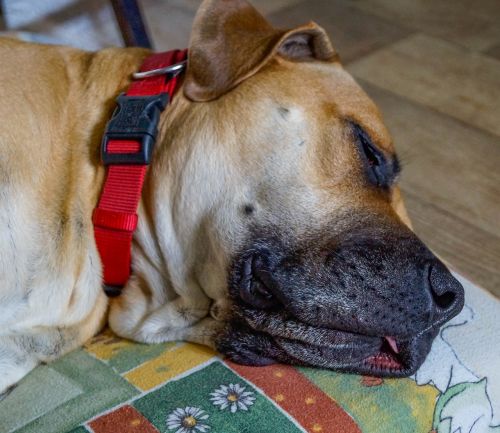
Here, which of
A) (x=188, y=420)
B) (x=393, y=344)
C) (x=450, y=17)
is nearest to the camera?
(x=188, y=420)

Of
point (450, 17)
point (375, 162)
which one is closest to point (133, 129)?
point (375, 162)

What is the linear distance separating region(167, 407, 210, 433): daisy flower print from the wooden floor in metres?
1.18

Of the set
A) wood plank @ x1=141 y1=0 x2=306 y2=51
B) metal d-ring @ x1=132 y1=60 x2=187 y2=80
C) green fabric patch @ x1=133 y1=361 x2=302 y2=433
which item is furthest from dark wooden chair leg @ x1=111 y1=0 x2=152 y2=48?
green fabric patch @ x1=133 y1=361 x2=302 y2=433

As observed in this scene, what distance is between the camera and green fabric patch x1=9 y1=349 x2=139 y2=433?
1.63 metres

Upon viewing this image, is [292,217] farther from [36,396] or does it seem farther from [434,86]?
[434,86]

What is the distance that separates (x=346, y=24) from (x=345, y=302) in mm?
2583

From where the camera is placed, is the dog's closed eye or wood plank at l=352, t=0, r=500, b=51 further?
wood plank at l=352, t=0, r=500, b=51

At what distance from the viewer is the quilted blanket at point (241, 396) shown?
162 centimetres

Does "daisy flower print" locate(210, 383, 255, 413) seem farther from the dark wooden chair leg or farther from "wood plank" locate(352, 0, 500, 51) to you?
"wood plank" locate(352, 0, 500, 51)

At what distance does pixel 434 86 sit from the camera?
3543 millimetres

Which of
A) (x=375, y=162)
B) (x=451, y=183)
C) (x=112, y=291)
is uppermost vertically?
(x=375, y=162)

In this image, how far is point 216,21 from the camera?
6.26ft

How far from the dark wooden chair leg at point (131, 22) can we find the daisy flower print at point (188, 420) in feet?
5.57

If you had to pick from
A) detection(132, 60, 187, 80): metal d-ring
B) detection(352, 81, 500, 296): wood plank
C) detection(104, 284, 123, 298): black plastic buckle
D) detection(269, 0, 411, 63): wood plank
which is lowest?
detection(352, 81, 500, 296): wood plank
